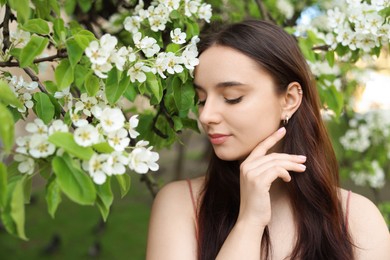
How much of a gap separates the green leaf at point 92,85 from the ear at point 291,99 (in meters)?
0.70

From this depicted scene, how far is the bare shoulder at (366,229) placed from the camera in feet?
6.33

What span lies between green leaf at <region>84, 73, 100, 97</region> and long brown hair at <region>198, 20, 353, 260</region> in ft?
1.73

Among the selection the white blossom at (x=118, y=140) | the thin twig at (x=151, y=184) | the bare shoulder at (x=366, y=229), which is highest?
the white blossom at (x=118, y=140)

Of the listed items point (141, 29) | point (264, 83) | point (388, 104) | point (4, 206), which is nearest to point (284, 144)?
point (264, 83)

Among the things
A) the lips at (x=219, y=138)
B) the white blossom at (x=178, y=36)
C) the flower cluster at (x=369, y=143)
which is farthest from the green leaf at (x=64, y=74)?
the flower cluster at (x=369, y=143)

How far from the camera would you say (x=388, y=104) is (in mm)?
5062

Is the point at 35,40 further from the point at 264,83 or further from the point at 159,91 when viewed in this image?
the point at 264,83

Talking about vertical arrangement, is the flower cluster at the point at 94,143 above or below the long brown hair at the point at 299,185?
above

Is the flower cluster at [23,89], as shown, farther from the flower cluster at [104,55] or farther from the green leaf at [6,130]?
the green leaf at [6,130]

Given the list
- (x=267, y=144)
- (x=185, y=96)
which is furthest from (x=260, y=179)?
(x=185, y=96)

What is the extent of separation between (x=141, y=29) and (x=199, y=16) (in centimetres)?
22

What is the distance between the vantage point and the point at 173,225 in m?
1.93

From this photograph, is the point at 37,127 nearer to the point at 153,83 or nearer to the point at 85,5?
the point at 153,83

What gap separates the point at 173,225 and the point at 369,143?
2.74m
